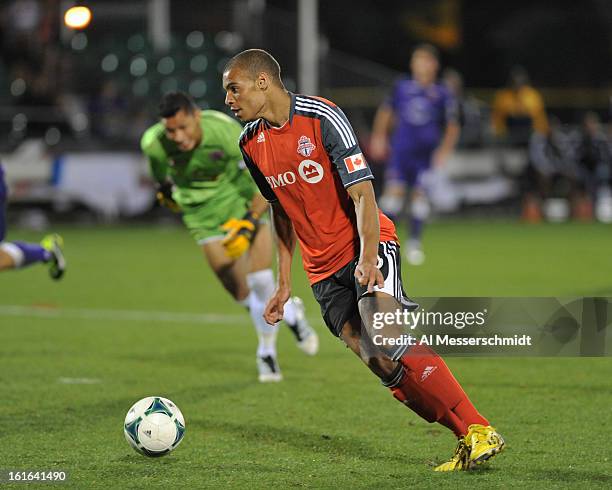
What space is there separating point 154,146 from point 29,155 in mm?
13383

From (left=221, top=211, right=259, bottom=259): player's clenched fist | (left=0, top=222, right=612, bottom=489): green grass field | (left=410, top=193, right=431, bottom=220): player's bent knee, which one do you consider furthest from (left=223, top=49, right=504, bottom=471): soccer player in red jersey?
(left=410, top=193, right=431, bottom=220): player's bent knee

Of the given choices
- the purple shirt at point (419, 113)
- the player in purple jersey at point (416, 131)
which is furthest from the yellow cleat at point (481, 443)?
the purple shirt at point (419, 113)

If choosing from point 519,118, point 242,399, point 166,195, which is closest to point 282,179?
point 242,399

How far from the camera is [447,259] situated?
15.5 metres

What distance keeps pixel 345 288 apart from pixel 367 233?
47 centimetres

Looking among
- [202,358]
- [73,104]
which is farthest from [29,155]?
[202,358]

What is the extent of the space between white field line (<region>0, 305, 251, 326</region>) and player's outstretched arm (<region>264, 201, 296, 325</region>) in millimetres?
4829

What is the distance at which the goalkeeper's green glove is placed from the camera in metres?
8.36

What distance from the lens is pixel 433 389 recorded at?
5.16 metres

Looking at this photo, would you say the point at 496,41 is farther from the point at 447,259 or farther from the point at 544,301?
the point at 544,301

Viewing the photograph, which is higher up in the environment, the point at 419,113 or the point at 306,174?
the point at 419,113

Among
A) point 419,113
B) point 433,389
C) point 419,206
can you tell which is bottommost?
point 433,389

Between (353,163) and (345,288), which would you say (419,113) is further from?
(353,163)

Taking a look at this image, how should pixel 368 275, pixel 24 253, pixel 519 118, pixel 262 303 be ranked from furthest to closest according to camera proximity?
1. pixel 519 118
2. pixel 24 253
3. pixel 262 303
4. pixel 368 275
